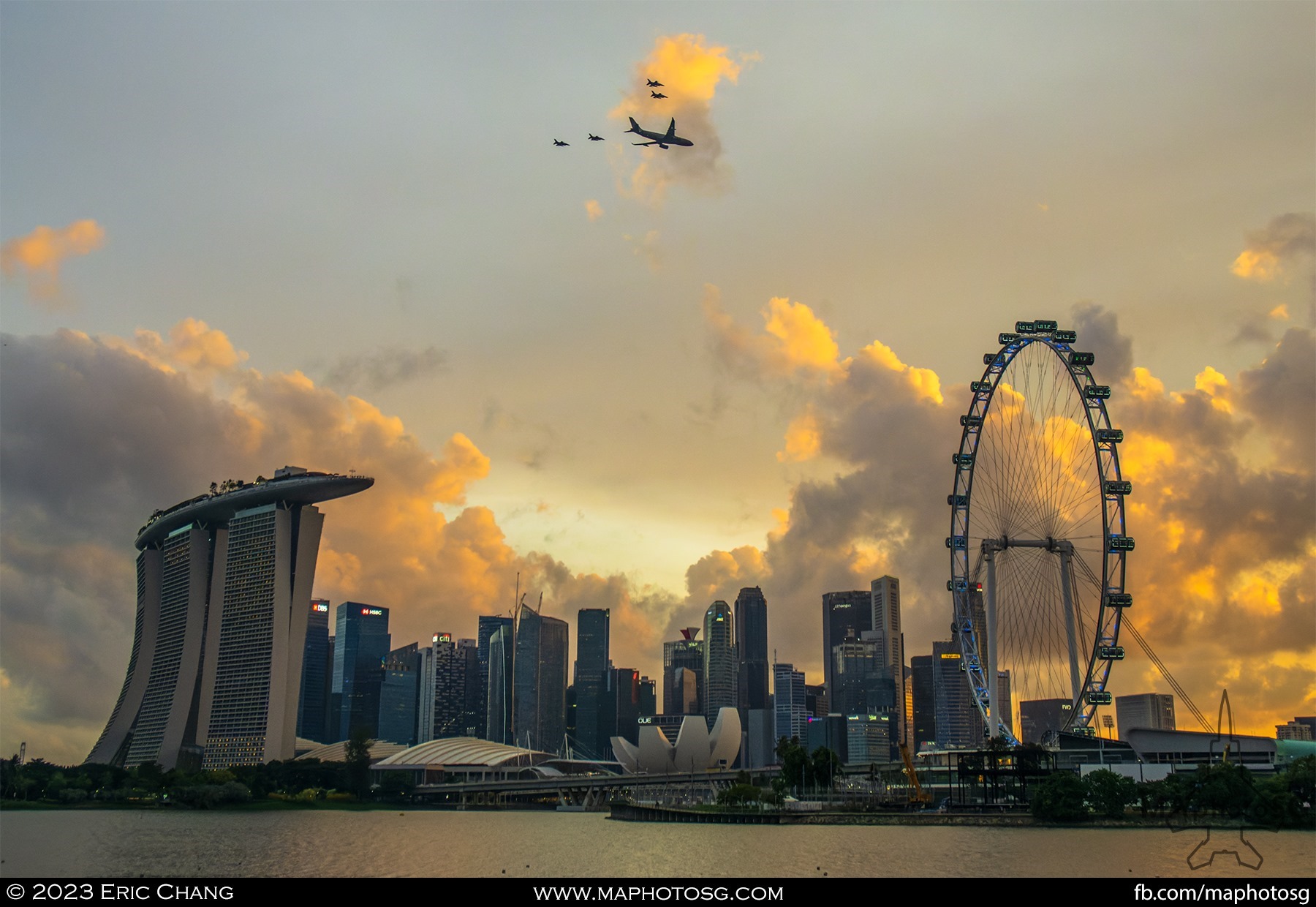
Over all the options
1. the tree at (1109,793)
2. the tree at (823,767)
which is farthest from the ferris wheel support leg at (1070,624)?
the tree at (823,767)

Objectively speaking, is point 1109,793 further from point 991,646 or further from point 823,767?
point 823,767

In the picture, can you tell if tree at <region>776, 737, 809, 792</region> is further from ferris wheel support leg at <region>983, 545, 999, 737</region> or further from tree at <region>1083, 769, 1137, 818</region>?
tree at <region>1083, 769, 1137, 818</region>

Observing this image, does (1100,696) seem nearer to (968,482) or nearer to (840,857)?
(968,482)

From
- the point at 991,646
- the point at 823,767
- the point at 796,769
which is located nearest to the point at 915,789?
the point at 823,767

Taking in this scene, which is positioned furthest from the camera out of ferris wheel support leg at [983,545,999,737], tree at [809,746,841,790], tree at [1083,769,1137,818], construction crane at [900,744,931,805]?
tree at [809,746,841,790]

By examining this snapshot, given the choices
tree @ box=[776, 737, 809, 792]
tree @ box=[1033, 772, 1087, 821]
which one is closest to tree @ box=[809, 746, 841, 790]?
tree @ box=[776, 737, 809, 792]
